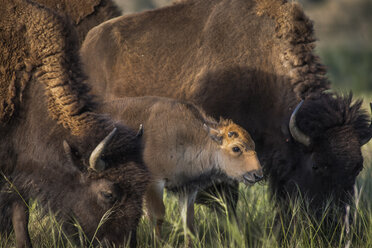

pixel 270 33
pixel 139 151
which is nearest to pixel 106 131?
pixel 139 151

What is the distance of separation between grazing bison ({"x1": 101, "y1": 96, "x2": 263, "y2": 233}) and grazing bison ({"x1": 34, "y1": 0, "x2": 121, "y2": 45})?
199 centimetres

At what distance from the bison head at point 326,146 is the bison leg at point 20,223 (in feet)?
7.90

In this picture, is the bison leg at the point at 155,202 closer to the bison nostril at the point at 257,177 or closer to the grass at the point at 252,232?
the grass at the point at 252,232

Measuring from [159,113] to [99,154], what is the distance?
1.49 m

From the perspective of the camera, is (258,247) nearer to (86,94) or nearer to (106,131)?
(106,131)

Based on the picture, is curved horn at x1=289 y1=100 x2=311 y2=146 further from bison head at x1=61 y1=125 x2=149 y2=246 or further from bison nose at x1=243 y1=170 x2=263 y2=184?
bison head at x1=61 y1=125 x2=149 y2=246

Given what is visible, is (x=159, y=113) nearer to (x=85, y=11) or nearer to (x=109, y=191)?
(x=109, y=191)

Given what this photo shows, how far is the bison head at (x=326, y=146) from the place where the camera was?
5.44 metres

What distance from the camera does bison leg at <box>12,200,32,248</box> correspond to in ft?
16.8

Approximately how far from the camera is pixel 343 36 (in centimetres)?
2777

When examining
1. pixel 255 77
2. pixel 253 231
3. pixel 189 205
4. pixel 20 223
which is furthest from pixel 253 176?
pixel 20 223

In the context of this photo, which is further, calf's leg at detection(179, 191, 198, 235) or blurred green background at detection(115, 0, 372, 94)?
blurred green background at detection(115, 0, 372, 94)

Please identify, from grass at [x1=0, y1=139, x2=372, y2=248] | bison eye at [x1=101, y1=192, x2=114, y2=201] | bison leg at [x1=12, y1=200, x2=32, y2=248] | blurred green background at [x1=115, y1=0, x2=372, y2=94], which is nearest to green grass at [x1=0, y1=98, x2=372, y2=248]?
grass at [x1=0, y1=139, x2=372, y2=248]

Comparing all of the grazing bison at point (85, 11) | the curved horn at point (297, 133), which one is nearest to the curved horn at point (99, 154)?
the curved horn at point (297, 133)
